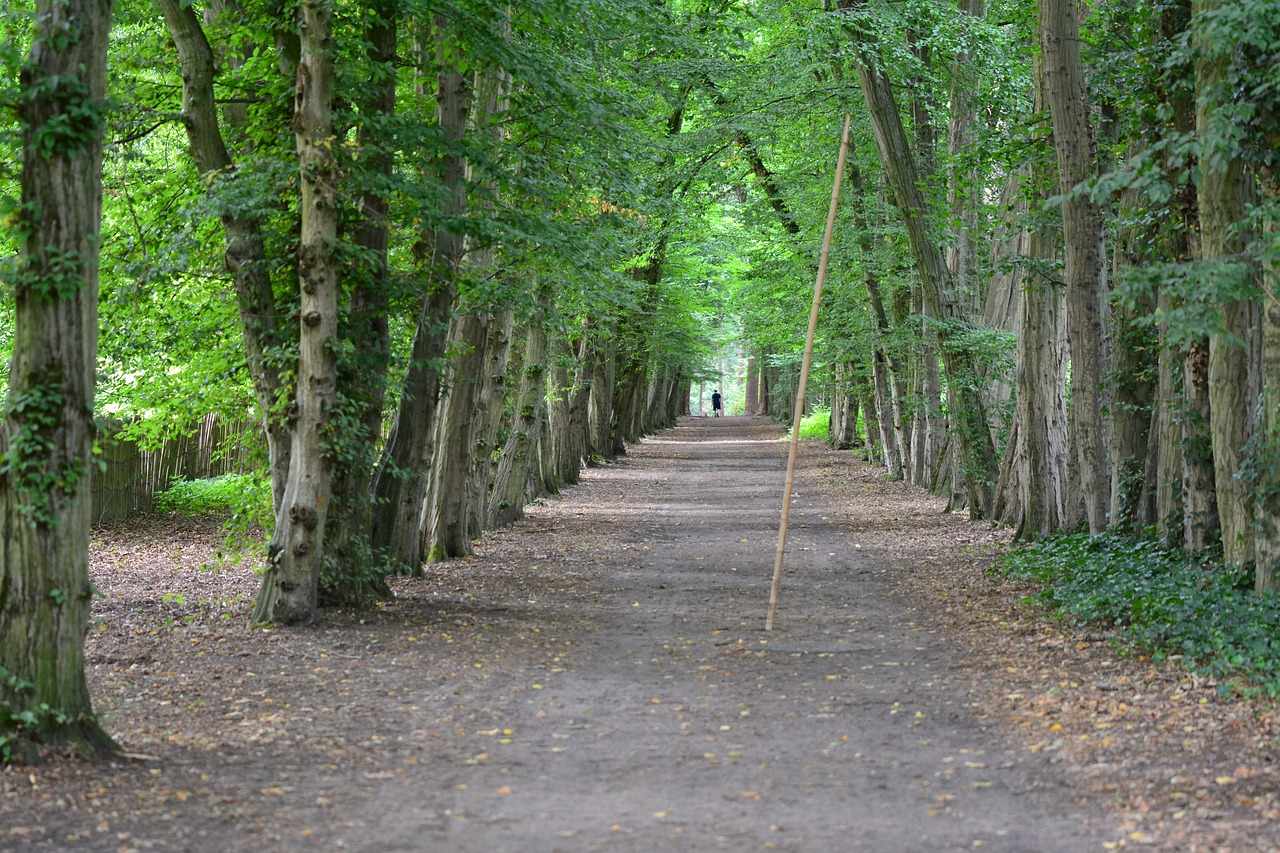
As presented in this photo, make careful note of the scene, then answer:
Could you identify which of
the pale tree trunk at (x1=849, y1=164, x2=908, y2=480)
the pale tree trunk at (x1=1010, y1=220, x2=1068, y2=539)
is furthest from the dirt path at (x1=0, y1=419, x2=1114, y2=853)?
the pale tree trunk at (x1=849, y1=164, x2=908, y2=480)

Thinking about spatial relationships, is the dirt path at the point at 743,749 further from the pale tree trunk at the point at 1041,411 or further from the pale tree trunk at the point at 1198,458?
the pale tree trunk at the point at 1041,411

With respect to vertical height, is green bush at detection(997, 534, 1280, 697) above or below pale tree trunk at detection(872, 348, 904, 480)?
below

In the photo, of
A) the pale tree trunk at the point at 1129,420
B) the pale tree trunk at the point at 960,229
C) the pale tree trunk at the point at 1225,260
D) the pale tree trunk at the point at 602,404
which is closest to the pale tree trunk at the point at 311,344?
the pale tree trunk at the point at 1225,260

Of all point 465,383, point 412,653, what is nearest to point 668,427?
point 465,383

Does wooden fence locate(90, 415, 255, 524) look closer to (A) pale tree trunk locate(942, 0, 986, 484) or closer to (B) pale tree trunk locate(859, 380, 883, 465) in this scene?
(A) pale tree trunk locate(942, 0, 986, 484)

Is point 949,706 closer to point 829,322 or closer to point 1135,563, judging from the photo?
point 1135,563

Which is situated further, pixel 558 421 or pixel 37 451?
pixel 558 421

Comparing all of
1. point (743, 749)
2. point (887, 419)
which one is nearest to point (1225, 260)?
point (743, 749)

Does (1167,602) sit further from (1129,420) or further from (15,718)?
(15,718)

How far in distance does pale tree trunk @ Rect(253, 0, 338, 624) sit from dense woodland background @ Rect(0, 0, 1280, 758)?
2cm

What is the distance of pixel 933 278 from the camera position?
62.6ft

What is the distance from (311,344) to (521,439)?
33.7ft

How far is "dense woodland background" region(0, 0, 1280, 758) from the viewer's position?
6348 mm

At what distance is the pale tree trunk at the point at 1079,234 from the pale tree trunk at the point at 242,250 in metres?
7.80
